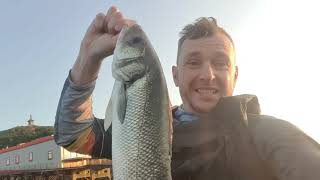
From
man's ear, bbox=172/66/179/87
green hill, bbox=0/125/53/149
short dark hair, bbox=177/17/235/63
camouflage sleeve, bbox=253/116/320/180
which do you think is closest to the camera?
camouflage sleeve, bbox=253/116/320/180

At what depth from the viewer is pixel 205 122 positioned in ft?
11.9

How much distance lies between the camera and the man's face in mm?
3871

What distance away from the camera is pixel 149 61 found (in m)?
2.42

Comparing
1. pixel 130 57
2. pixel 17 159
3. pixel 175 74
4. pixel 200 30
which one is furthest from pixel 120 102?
pixel 17 159

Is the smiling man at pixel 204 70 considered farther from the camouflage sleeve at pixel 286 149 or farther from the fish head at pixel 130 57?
the fish head at pixel 130 57

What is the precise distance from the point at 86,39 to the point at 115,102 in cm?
108

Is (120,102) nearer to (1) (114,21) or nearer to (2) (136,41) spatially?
(2) (136,41)

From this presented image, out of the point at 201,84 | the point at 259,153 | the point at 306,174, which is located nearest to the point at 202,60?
the point at 201,84

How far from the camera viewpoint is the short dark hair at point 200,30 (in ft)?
13.4

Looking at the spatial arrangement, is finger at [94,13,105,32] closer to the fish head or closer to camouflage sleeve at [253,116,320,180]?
the fish head

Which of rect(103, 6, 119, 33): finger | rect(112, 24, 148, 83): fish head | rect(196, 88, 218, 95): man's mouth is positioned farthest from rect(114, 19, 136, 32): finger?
rect(196, 88, 218, 95): man's mouth

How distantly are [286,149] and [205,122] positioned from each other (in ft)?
2.78

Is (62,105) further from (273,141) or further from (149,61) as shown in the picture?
(273,141)

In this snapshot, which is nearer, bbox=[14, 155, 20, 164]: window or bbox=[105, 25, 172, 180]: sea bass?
bbox=[105, 25, 172, 180]: sea bass
